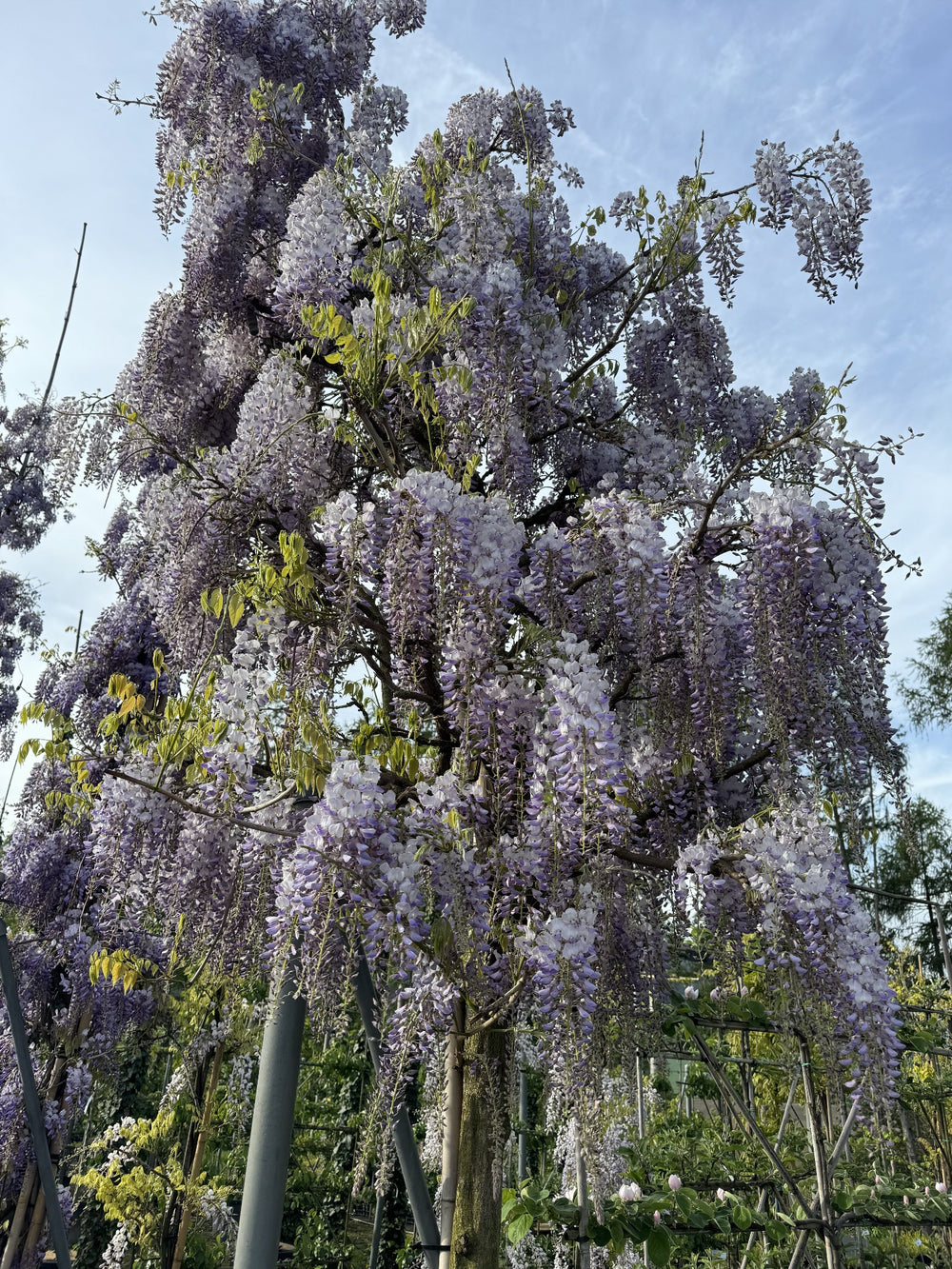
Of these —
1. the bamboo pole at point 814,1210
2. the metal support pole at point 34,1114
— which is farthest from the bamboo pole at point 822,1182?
the metal support pole at point 34,1114

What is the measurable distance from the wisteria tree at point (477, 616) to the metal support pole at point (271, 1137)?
271 mm

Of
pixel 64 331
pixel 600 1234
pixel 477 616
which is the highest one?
pixel 64 331

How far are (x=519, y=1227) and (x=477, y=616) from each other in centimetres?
199

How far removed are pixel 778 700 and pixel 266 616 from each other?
59.3 inches

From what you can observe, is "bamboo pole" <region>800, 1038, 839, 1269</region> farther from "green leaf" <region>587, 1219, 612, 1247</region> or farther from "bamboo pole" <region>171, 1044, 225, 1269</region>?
"bamboo pole" <region>171, 1044, 225, 1269</region>

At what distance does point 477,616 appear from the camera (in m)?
2.46

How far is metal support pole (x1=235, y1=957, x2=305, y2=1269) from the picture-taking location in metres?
2.60

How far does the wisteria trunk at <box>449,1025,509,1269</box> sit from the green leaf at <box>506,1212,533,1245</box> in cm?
27

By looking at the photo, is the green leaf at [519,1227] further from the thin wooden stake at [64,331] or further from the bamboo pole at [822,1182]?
the thin wooden stake at [64,331]

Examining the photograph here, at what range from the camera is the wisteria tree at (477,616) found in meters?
2.23

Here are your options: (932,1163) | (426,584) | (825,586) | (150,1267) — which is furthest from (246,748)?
(932,1163)

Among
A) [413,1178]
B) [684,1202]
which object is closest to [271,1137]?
[413,1178]

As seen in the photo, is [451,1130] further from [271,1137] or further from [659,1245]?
[659,1245]

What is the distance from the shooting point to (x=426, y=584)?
250 cm
